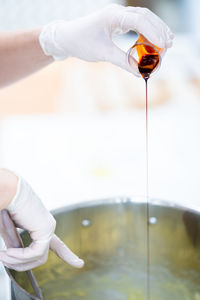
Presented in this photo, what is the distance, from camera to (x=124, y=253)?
103 centimetres

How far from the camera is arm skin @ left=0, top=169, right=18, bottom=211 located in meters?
0.75

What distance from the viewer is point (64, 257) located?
0.85m

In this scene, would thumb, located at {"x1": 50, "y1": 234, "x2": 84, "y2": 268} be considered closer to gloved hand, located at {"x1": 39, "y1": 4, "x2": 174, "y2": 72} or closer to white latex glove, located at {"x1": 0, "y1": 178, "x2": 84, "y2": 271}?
white latex glove, located at {"x1": 0, "y1": 178, "x2": 84, "y2": 271}

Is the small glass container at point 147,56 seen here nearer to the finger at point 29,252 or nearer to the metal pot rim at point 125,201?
the metal pot rim at point 125,201

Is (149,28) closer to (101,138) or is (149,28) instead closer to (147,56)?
(147,56)

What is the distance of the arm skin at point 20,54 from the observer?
1.14 meters

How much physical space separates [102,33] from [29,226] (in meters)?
0.52

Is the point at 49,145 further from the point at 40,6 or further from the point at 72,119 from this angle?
the point at 40,6

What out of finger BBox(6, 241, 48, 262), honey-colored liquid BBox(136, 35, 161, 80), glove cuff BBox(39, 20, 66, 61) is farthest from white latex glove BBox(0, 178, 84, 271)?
glove cuff BBox(39, 20, 66, 61)

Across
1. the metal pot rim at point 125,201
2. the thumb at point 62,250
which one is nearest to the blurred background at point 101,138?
the metal pot rim at point 125,201

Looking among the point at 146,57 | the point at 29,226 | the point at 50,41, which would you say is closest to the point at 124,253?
the point at 29,226

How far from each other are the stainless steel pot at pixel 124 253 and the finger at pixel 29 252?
0.48 ft

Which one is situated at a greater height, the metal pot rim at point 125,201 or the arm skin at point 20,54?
the arm skin at point 20,54

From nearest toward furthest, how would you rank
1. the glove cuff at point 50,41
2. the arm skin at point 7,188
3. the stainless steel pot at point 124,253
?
the arm skin at point 7,188
the stainless steel pot at point 124,253
the glove cuff at point 50,41
